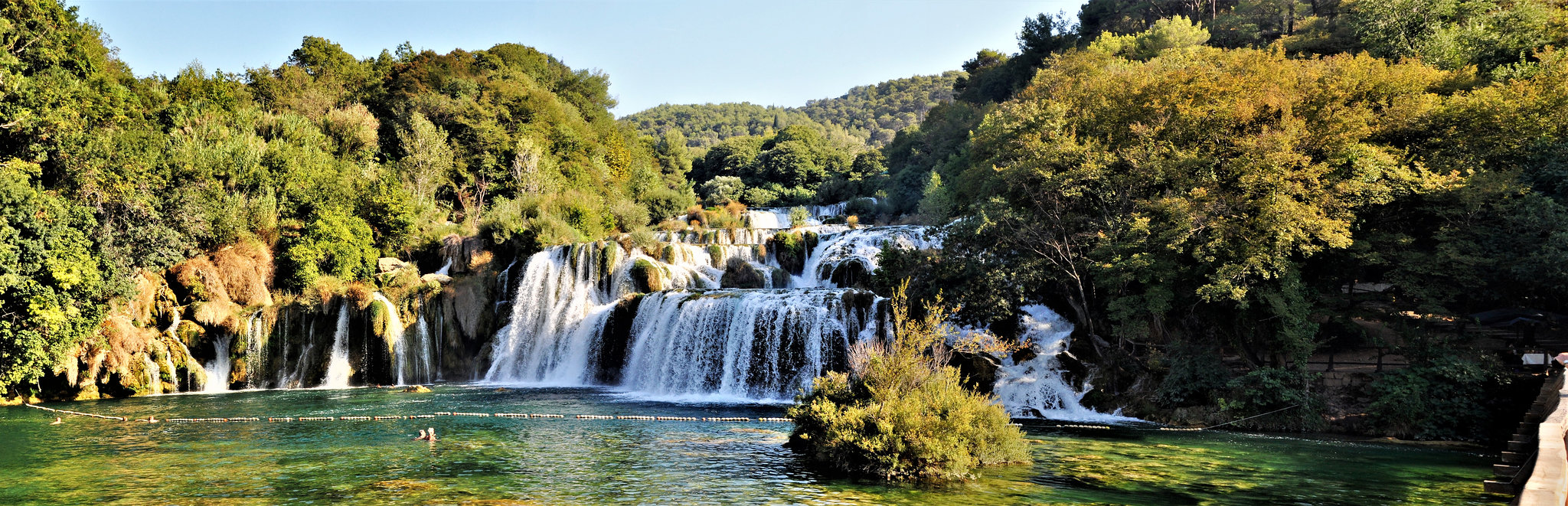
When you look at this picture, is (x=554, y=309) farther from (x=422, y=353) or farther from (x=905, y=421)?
(x=905, y=421)

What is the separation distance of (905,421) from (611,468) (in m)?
4.90

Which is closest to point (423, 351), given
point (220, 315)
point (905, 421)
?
point (220, 315)

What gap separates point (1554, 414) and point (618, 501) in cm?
1141

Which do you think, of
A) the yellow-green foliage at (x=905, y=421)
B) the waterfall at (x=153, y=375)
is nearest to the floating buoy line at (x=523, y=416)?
Result: the yellow-green foliage at (x=905, y=421)

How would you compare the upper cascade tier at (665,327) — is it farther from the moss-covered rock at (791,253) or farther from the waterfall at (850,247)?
the waterfall at (850,247)

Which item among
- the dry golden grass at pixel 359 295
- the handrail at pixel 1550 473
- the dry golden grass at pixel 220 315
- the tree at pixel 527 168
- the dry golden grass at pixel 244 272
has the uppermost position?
the tree at pixel 527 168

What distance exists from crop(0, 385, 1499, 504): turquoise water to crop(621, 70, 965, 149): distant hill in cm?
A: 9981

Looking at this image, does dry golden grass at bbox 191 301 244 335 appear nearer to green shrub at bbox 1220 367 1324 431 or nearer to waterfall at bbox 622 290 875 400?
waterfall at bbox 622 290 875 400

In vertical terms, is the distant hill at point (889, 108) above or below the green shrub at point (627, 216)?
above

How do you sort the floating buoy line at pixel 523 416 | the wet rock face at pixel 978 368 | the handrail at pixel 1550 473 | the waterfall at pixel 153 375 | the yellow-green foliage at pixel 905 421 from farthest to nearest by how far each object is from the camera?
the waterfall at pixel 153 375
the wet rock face at pixel 978 368
the floating buoy line at pixel 523 416
the yellow-green foliage at pixel 905 421
the handrail at pixel 1550 473

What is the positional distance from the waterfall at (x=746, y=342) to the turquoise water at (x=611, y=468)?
12.7 feet

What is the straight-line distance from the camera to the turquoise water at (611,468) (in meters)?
11.0

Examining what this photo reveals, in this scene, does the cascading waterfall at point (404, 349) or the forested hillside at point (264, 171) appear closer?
the forested hillside at point (264, 171)

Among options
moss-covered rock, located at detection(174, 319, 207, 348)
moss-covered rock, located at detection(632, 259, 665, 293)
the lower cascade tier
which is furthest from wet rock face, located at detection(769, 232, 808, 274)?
moss-covered rock, located at detection(174, 319, 207, 348)
